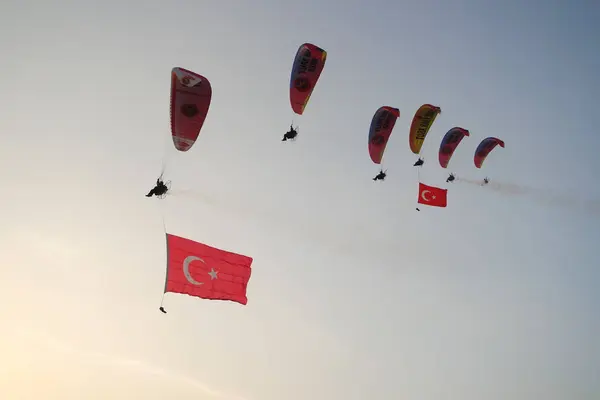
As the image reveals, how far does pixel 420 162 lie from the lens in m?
22.2

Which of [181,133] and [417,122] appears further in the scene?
[417,122]

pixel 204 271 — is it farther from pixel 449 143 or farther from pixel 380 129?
pixel 449 143

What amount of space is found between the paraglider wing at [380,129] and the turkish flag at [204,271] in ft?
27.3

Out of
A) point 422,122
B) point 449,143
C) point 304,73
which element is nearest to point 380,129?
point 422,122

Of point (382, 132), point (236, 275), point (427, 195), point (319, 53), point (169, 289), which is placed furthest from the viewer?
point (427, 195)

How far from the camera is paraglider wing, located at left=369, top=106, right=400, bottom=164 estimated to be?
20.1 metres

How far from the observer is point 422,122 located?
68.5ft

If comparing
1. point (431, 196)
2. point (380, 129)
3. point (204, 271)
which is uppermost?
point (380, 129)

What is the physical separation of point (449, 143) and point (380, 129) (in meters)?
4.06

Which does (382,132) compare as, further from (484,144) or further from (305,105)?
(484,144)

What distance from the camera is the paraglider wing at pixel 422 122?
67.5 feet

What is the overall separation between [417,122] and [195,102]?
10273mm

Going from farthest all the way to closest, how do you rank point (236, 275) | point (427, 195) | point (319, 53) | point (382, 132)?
point (427, 195)
point (382, 132)
point (319, 53)
point (236, 275)

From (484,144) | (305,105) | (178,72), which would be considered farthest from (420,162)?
(178,72)
